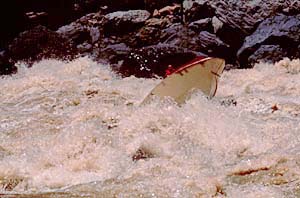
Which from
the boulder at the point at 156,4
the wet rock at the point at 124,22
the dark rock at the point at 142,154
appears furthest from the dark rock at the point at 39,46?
the dark rock at the point at 142,154

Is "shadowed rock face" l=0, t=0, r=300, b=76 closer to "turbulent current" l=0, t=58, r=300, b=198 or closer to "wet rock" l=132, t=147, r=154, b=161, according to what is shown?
"turbulent current" l=0, t=58, r=300, b=198

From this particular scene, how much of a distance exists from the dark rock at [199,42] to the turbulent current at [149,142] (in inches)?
67.2

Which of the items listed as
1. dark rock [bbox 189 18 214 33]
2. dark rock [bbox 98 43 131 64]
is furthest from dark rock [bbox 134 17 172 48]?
dark rock [bbox 189 18 214 33]

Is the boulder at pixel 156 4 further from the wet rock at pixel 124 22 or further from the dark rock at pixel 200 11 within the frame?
the dark rock at pixel 200 11

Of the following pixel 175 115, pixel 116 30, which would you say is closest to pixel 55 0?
pixel 116 30

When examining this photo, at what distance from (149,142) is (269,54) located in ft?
13.8

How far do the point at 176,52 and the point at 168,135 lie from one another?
3.75 m

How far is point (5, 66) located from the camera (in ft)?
28.4

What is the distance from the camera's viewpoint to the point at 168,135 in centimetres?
441

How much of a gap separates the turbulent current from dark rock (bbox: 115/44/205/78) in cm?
91

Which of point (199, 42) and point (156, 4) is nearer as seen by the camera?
point (199, 42)

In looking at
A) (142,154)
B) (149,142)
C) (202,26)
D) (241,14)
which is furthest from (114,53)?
(142,154)

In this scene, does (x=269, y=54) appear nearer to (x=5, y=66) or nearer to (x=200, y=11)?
(x=200, y=11)

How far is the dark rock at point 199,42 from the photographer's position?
8422 millimetres
